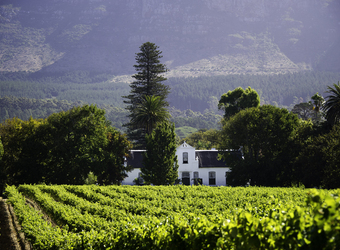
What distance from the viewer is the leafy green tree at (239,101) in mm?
61794

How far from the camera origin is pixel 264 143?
1682 inches

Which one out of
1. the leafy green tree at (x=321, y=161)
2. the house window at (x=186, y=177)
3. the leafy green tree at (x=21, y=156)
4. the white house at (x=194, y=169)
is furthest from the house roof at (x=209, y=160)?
the leafy green tree at (x=21, y=156)

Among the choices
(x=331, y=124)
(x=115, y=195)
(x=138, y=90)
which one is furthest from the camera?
(x=138, y=90)

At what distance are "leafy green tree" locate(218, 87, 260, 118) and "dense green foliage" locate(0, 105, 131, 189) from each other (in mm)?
29040

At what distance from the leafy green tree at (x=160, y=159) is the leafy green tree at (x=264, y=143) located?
30.2ft

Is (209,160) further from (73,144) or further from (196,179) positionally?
(73,144)

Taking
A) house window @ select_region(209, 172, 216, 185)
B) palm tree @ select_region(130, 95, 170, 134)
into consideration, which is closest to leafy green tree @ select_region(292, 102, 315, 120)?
house window @ select_region(209, 172, 216, 185)

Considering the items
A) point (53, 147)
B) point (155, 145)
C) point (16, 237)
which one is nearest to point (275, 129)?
point (155, 145)

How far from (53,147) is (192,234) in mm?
39745

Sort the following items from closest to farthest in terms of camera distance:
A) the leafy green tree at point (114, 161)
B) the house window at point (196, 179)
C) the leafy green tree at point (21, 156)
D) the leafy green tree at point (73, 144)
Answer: the leafy green tree at point (21, 156)
the leafy green tree at point (73, 144)
the leafy green tree at point (114, 161)
the house window at point (196, 179)

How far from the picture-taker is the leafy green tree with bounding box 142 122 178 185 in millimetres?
39812

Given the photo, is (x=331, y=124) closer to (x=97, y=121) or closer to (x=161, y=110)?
(x=161, y=110)

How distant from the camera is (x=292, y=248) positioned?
15.6 feet

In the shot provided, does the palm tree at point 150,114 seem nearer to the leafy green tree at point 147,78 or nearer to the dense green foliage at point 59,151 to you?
Result: the dense green foliage at point 59,151
